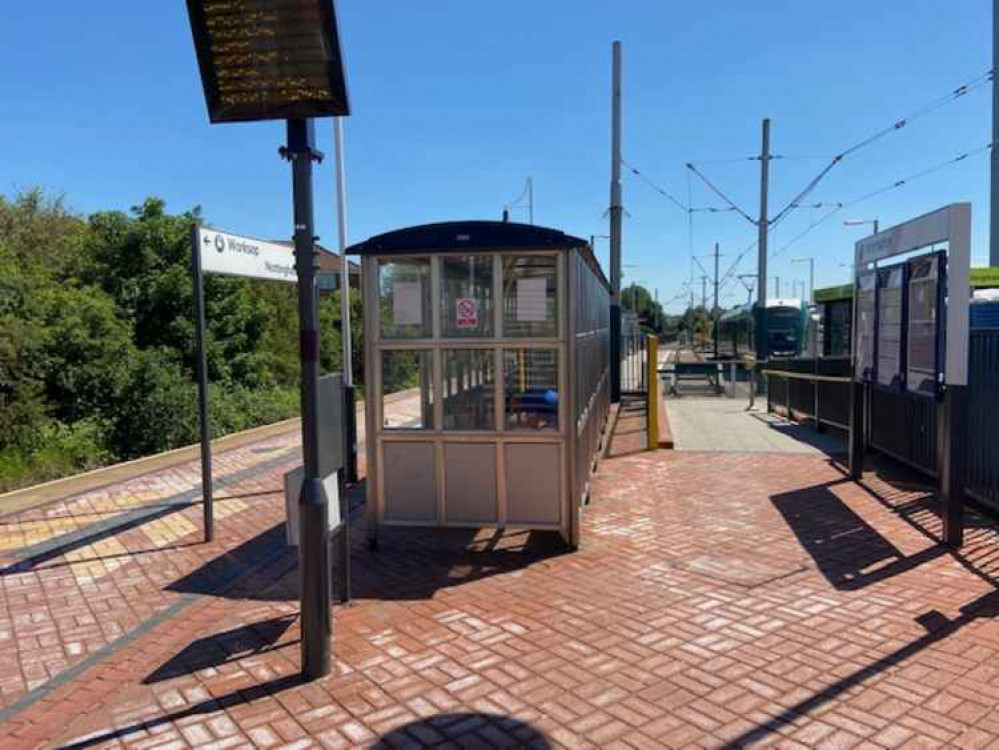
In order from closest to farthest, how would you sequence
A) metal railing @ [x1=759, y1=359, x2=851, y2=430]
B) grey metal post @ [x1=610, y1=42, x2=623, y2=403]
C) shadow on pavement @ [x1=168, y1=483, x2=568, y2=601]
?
shadow on pavement @ [x1=168, y1=483, x2=568, y2=601] → metal railing @ [x1=759, y1=359, x2=851, y2=430] → grey metal post @ [x1=610, y1=42, x2=623, y2=403]

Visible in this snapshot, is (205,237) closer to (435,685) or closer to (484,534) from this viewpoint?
(484,534)

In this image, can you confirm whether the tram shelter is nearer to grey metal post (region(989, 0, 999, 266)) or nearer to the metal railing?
the metal railing

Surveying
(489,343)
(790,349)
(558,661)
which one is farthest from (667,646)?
(790,349)

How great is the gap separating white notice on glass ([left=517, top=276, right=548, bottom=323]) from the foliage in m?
6.79

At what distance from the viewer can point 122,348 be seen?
14.4 meters

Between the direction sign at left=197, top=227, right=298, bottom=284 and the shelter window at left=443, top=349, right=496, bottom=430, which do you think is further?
the direction sign at left=197, top=227, right=298, bottom=284

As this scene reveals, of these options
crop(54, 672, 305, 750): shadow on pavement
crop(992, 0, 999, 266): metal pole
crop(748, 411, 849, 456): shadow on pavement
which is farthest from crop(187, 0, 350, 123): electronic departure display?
crop(992, 0, 999, 266): metal pole

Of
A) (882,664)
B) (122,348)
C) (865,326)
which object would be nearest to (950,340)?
(865,326)

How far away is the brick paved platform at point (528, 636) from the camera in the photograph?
328 cm

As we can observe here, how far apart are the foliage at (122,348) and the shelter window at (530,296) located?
6.72m

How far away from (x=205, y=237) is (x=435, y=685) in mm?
3834

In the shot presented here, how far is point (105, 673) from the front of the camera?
3.86 m

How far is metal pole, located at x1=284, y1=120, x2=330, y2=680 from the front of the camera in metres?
3.66

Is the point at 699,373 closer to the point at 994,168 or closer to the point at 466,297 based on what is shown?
the point at 994,168
